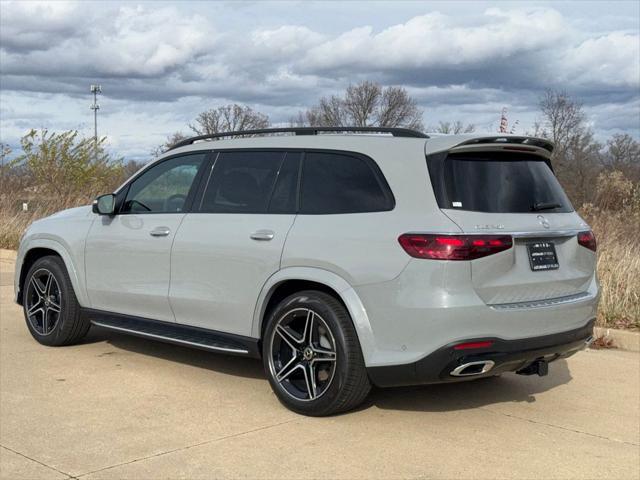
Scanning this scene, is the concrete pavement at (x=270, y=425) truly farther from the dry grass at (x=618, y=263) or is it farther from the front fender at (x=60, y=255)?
the dry grass at (x=618, y=263)

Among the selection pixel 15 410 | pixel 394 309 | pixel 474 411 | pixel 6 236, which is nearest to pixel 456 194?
pixel 394 309

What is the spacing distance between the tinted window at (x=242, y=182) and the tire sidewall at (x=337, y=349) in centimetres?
75

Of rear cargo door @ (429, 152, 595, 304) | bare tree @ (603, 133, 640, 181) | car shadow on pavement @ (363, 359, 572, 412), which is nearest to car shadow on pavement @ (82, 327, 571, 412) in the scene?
car shadow on pavement @ (363, 359, 572, 412)

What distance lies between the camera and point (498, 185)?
481 centimetres

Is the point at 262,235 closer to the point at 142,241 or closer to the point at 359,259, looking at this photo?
the point at 359,259

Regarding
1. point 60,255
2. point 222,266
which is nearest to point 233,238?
point 222,266

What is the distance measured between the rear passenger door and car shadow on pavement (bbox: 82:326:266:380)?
702 millimetres

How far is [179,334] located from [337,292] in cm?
159

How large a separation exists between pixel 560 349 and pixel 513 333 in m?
0.50

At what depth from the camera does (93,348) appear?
22.7 feet

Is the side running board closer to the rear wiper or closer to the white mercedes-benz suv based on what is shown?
the white mercedes-benz suv

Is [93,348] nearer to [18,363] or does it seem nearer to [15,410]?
[18,363]

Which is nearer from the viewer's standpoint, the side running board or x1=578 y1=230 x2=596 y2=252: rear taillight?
x1=578 y1=230 x2=596 y2=252: rear taillight

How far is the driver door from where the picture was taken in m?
5.91
